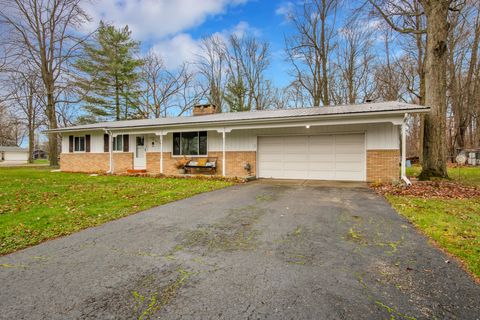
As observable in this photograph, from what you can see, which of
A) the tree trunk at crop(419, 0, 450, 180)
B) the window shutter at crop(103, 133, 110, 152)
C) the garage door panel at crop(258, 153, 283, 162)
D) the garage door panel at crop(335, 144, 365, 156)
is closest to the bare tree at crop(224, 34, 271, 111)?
the window shutter at crop(103, 133, 110, 152)

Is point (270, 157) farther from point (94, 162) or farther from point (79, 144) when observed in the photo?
point (79, 144)

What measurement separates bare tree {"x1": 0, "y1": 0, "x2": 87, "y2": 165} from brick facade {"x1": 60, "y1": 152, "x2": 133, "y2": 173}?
555 cm

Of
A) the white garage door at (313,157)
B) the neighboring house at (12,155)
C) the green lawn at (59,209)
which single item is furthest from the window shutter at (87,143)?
the neighboring house at (12,155)

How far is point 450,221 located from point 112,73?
27.1 meters

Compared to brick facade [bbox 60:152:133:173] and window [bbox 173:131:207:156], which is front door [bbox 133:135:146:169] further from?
window [bbox 173:131:207:156]

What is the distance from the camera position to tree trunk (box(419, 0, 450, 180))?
357 inches

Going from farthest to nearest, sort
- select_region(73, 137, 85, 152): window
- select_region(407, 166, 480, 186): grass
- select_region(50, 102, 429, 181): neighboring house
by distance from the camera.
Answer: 1. select_region(73, 137, 85, 152): window
2. select_region(50, 102, 429, 181): neighboring house
3. select_region(407, 166, 480, 186): grass

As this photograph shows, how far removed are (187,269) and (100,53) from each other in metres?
27.0

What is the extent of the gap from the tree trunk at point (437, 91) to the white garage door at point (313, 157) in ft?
7.53

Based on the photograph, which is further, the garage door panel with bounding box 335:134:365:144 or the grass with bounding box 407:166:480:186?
the garage door panel with bounding box 335:134:365:144

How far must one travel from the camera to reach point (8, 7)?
17.6 metres

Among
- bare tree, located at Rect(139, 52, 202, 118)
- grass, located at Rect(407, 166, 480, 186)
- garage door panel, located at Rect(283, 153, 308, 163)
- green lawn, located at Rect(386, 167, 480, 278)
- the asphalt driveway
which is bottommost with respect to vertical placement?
the asphalt driveway

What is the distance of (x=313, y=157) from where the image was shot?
11.2m

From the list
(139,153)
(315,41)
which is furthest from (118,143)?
(315,41)
